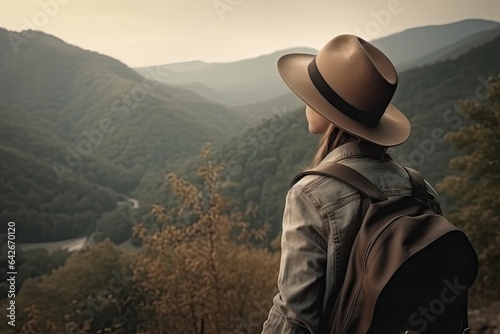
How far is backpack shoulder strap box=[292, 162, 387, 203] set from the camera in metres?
0.68

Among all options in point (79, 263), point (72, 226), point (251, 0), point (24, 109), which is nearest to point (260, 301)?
point (79, 263)

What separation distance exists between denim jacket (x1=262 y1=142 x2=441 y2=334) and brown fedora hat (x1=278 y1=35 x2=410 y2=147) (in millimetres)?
111

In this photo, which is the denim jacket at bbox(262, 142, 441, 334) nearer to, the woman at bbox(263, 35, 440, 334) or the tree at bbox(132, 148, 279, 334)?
the woman at bbox(263, 35, 440, 334)

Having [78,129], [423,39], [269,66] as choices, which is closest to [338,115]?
[78,129]

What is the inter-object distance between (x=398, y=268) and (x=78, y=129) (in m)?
13.2

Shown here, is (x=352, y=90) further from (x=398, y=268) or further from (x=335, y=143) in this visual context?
(x=398, y=268)

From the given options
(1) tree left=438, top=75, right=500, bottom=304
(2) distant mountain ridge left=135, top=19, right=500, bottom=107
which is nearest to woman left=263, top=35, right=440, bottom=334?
(1) tree left=438, top=75, right=500, bottom=304

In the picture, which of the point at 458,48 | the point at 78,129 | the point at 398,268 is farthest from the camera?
the point at 458,48

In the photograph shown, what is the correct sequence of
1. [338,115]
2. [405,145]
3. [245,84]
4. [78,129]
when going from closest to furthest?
[338,115], [78,129], [405,145], [245,84]

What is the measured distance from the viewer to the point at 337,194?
68 cm

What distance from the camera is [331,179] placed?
685 millimetres

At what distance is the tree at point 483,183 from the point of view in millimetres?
6496

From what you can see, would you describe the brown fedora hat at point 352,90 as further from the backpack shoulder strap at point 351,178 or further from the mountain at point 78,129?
the mountain at point 78,129

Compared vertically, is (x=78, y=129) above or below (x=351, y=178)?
below
